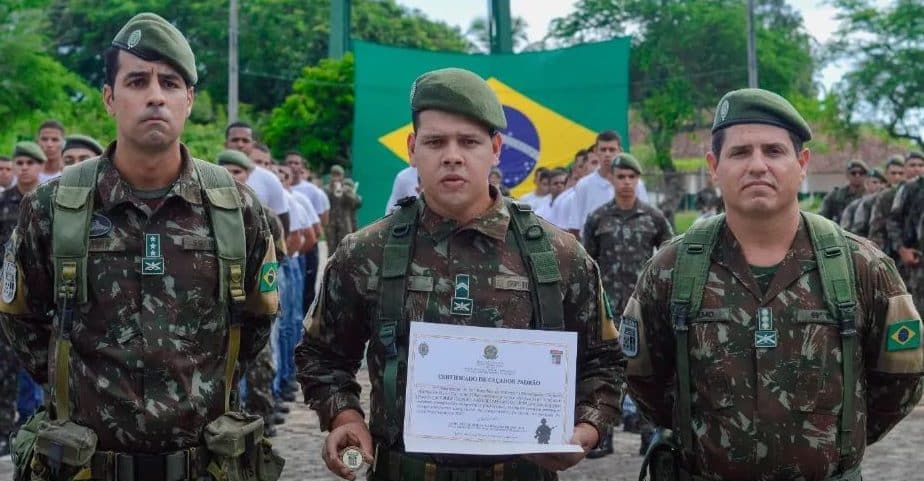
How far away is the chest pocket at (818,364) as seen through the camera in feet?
12.3

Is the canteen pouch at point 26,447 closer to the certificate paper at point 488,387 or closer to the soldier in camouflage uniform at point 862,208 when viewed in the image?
the certificate paper at point 488,387

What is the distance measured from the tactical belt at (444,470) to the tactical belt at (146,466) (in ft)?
2.21

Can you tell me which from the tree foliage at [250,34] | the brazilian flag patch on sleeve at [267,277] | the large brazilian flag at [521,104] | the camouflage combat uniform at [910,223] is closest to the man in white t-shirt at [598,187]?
the camouflage combat uniform at [910,223]

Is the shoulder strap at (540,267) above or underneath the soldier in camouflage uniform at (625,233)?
underneath

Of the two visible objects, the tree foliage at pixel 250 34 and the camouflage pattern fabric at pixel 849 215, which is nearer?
the camouflage pattern fabric at pixel 849 215

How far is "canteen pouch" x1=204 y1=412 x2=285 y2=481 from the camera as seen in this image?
398 centimetres

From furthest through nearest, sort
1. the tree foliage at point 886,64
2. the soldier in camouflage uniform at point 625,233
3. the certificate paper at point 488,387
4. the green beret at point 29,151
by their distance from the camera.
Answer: the tree foliage at point 886,64 < the soldier in camouflage uniform at point 625,233 < the green beret at point 29,151 < the certificate paper at point 488,387

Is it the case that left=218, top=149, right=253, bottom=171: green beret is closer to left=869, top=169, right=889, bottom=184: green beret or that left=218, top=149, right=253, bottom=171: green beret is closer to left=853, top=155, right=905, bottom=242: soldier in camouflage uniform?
left=853, top=155, right=905, bottom=242: soldier in camouflage uniform

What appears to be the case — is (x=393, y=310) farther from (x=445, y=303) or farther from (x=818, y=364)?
(x=818, y=364)

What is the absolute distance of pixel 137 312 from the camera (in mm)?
3965

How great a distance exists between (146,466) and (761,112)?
2221 mm

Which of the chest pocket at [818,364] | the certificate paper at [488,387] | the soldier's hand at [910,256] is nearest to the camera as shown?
the certificate paper at [488,387]

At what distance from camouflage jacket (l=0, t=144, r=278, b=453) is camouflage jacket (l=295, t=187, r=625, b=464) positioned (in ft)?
1.21

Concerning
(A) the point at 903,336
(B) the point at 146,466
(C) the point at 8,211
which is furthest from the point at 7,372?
(A) the point at 903,336
